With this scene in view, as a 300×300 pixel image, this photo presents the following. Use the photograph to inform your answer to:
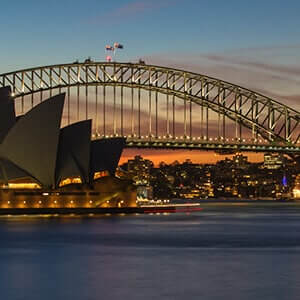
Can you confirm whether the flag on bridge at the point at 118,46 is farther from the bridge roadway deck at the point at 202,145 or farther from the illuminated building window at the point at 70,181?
the illuminated building window at the point at 70,181

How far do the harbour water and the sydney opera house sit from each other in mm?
12410

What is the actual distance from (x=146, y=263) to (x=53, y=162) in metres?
34.5

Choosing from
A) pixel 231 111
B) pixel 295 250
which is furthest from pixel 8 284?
pixel 231 111

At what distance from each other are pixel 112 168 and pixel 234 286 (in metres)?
45.1

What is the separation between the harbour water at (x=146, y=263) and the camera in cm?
2480

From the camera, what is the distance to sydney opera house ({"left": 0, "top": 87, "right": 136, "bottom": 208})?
62625 mm

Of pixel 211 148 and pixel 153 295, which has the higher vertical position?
pixel 211 148

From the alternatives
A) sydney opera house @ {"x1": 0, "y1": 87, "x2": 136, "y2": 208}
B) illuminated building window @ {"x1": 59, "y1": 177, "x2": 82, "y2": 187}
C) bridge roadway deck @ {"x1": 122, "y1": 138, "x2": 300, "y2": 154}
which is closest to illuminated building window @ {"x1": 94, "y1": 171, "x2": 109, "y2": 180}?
sydney opera house @ {"x1": 0, "y1": 87, "x2": 136, "y2": 208}

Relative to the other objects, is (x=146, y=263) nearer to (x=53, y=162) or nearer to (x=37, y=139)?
(x=37, y=139)

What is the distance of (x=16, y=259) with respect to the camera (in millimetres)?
33281

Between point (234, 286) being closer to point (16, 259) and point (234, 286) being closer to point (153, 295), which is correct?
point (153, 295)

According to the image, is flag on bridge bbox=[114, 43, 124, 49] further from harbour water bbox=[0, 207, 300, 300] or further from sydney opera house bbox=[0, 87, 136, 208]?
harbour water bbox=[0, 207, 300, 300]

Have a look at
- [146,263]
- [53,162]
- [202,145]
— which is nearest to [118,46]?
[202,145]

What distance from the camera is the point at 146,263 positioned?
104 ft
